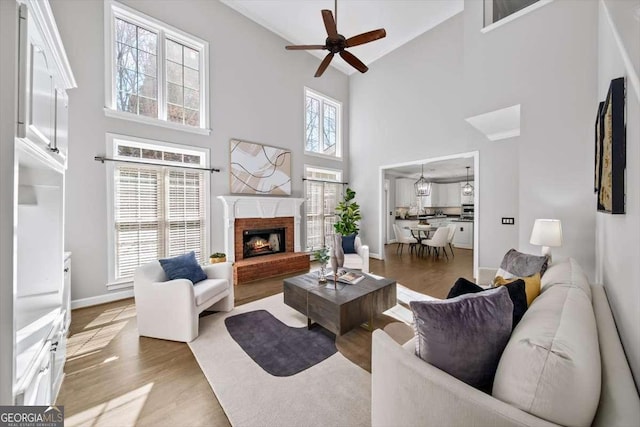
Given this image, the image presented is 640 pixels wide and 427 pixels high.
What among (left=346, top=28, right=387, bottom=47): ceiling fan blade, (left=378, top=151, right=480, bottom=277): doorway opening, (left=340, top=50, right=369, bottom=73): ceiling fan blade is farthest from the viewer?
(left=378, top=151, right=480, bottom=277): doorway opening

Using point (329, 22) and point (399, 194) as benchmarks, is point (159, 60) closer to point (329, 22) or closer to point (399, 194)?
point (329, 22)

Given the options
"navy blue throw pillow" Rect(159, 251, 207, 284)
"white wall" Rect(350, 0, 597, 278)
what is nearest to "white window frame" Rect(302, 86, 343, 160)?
"white wall" Rect(350, 0, 597, 278)

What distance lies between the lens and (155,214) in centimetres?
367

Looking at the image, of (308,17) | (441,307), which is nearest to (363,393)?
(441,307)

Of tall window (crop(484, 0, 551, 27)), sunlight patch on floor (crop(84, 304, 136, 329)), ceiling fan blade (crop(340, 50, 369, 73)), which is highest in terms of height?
tall window (crop(484, 0, 551, 27))

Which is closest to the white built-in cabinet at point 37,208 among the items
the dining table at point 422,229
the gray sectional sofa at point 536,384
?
the gray sectional sofa at point 536,384

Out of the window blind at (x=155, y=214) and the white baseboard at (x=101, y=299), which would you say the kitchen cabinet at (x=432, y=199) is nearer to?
the window blind at (x=155, y=214)

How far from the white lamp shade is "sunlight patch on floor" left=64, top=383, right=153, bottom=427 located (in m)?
3.79

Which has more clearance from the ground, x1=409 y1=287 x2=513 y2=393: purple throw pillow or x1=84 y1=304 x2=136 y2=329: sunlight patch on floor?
x1=409 y1=287 x2=513 y2=393: purple throw pillow

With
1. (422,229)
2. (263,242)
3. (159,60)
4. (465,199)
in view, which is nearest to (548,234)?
(422,229)

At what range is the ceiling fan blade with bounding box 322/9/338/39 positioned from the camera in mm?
2563

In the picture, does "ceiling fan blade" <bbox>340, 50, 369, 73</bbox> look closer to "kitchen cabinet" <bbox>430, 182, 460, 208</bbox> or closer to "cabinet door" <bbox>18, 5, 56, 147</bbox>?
"cabinet door" <bbox>18, 5, 56, 147</bbox>

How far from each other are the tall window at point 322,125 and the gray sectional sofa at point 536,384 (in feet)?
16.8

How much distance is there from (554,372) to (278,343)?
6.75ft
